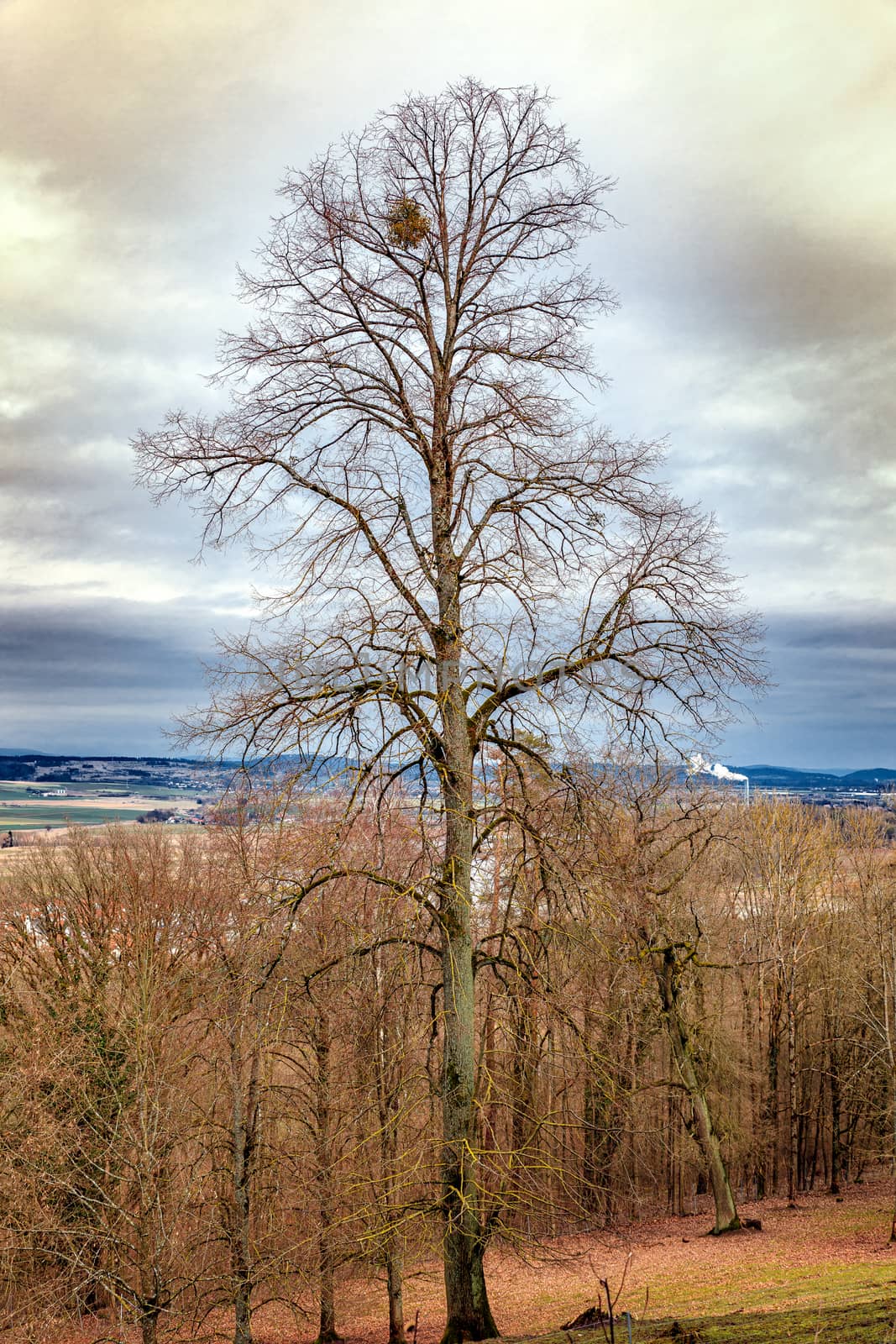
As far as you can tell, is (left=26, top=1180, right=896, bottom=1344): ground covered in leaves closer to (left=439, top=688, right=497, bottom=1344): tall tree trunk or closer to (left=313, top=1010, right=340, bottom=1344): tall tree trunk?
(left=313, top=1010, right=340, bottom=1344): tall tree trunk

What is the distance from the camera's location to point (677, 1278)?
760 inches

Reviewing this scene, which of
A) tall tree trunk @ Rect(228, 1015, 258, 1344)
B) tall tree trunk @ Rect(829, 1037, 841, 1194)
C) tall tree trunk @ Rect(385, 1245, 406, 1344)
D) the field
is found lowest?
tall tree trunk @ Rect(829, 1037, 841, 1194)

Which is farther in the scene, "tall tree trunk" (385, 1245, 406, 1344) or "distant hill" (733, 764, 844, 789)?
"distant hill" (733, 764, 844, 789)

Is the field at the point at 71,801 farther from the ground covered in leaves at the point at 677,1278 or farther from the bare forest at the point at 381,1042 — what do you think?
the ground covered in leaves at the point at 677,1278

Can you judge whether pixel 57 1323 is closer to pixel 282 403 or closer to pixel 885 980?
pixel 282 403

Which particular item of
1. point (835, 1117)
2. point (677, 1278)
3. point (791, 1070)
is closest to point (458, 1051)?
point (677, 1278)

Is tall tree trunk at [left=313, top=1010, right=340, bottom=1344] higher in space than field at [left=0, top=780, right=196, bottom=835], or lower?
lower

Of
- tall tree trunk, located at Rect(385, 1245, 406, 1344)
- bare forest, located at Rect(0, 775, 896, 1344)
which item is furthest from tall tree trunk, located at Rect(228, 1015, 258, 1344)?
tall tree trunk, located at Rect(385, 1245, 406, 1344)

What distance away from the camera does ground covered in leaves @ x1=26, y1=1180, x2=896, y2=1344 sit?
15.8 meters

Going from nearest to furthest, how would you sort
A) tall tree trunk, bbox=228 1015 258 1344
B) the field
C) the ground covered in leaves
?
tall tree trunk, bbox=228 1015 258 1344, the ground covered in leaves, the field

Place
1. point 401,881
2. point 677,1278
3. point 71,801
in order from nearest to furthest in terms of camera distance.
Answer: point 401,881
point 677,1278
point 71,801

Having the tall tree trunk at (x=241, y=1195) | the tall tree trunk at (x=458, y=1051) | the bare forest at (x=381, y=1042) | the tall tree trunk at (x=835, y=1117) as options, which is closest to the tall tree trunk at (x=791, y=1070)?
the bare forest at (x=381, y=1042)

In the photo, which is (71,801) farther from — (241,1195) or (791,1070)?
(241,1195)

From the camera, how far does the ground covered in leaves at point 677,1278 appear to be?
15.8m
